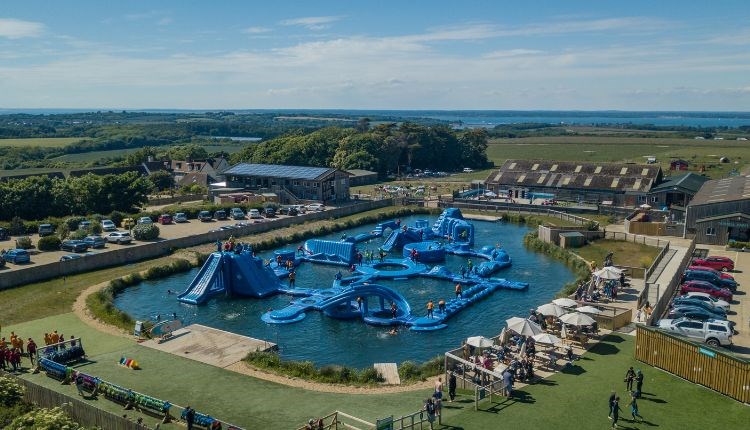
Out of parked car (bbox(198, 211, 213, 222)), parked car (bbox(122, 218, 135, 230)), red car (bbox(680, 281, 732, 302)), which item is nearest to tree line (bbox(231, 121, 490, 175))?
parked car (bbox(198, 211, 213, 222))

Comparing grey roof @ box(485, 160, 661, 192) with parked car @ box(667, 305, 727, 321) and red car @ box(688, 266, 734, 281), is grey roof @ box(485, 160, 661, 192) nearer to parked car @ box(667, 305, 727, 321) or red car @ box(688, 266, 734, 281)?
red car @ box(688, 266, 734, 281)

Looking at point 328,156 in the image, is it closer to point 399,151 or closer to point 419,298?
point 399,151

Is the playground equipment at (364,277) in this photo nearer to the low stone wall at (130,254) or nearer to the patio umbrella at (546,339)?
the patio umbrella at (546,339)

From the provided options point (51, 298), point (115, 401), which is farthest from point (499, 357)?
point (51, 298)

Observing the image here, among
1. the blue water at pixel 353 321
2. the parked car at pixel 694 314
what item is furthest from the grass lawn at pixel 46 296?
the parked car at pixel 694 314

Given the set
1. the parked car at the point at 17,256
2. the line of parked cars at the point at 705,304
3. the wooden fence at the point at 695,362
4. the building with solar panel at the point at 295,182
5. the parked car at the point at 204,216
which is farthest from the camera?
the building with solar panel at the point at 295,182
